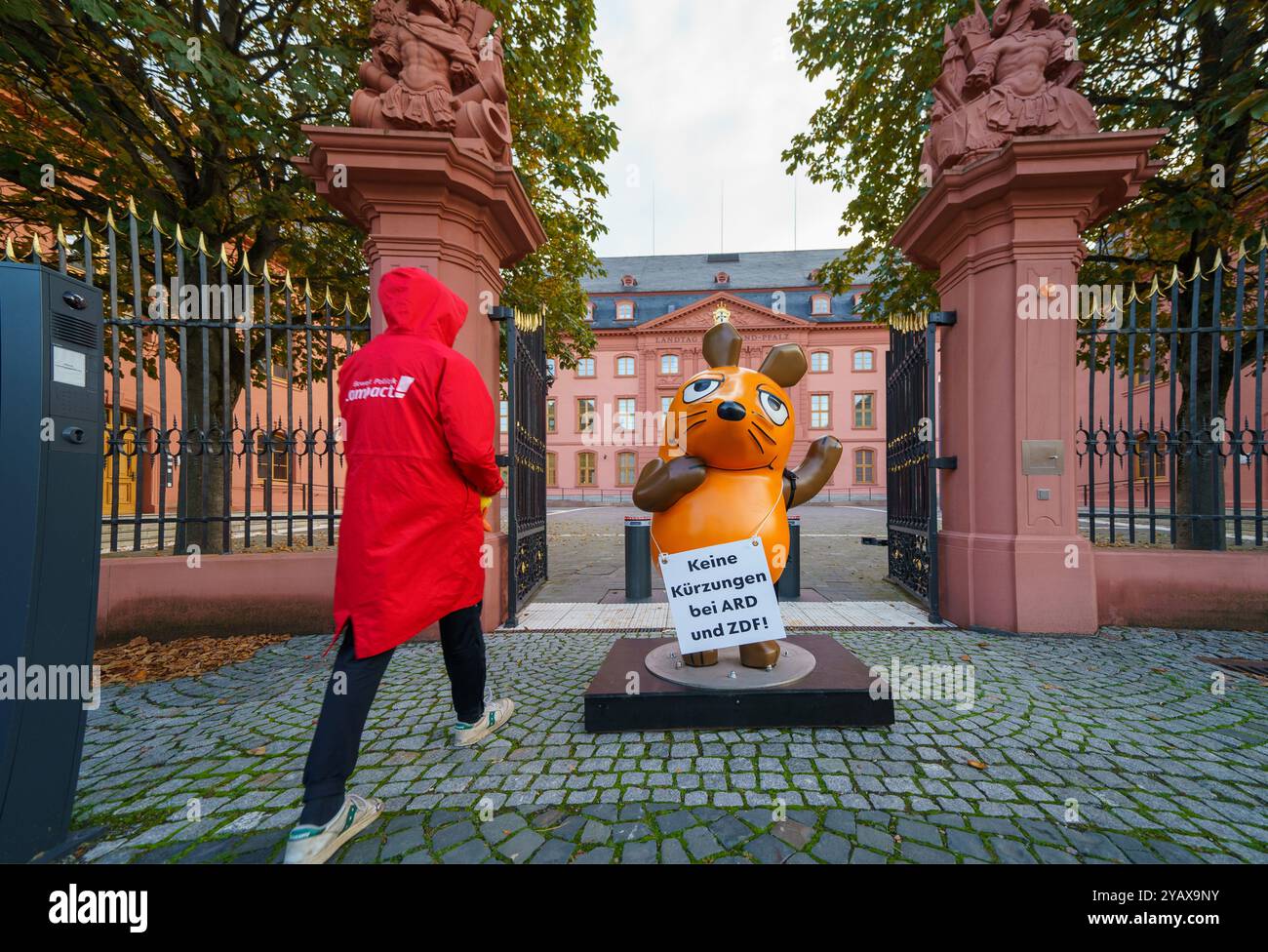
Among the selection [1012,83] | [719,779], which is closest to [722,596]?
[719,779]

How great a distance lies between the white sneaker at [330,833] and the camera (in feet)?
5.87

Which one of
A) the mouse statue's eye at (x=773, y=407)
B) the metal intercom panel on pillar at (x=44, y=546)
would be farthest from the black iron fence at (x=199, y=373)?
the mouse statue's eye at (x=773, y=407)

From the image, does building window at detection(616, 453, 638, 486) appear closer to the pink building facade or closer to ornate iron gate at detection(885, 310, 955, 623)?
the pink building facade

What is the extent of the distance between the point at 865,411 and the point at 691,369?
11.2 m

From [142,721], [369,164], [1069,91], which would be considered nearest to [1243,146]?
[1069,91]

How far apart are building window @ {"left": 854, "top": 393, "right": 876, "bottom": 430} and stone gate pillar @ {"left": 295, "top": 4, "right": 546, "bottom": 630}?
32.8 m

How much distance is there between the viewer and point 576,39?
7430 mm

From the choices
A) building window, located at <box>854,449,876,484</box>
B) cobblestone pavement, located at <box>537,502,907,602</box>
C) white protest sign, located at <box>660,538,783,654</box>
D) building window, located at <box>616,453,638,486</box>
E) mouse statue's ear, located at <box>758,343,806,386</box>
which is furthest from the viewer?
building window, located at <box>616,453,638,486</box>

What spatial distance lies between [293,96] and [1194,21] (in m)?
9.28

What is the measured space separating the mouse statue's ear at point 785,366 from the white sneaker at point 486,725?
2.33 meters

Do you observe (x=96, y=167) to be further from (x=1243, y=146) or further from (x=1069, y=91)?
(x=1243, y=146)

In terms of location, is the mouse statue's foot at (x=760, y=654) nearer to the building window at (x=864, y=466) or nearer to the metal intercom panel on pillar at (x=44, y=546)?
the metal intercom panel on pillar at (x=44, y=546)

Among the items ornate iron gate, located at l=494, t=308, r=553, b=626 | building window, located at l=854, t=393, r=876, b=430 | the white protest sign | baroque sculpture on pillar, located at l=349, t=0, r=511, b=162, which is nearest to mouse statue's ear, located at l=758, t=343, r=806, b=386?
the white protest sign

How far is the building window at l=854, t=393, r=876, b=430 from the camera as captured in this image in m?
33.6
